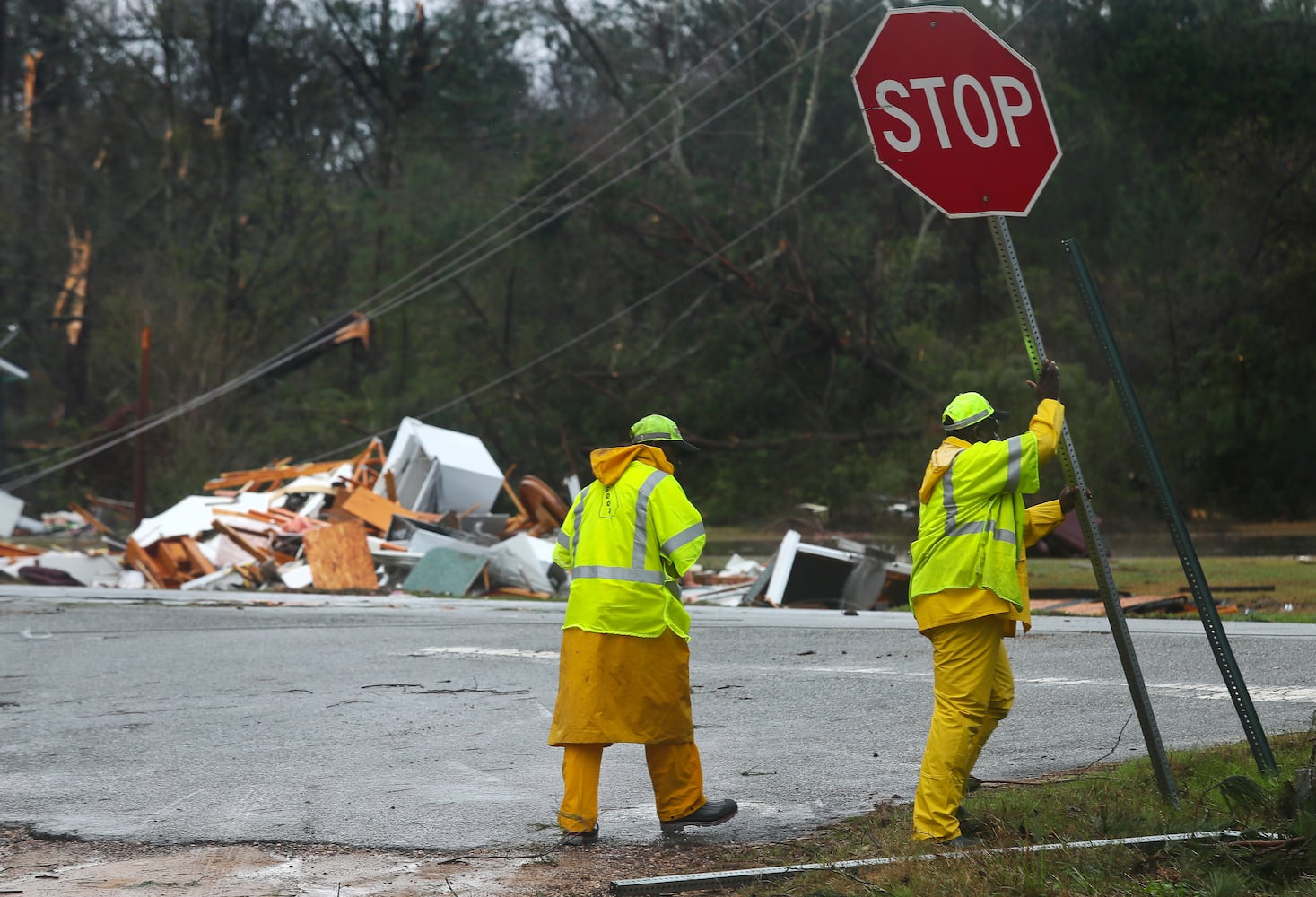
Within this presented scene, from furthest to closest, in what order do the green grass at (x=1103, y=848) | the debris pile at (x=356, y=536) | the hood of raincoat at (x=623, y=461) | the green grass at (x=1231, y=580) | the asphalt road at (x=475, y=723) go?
the debris pile at (x=356, y=536)
the green grass at (x=1231, y=580)
the asphalt road at (x=475, y=723)
the hood of raincoat at (x=623, y=461)
the green grass at (x=1103, y=848)

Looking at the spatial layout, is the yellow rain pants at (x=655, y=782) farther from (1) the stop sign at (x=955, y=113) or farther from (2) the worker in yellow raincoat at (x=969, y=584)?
(1) the stop sign at (x=955, y=113)

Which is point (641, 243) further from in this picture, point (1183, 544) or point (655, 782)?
point (1183, 544)

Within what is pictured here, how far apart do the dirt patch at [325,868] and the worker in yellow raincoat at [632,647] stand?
0.21m

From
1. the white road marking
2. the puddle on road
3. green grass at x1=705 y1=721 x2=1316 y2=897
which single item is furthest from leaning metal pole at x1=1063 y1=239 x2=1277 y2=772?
the white road marking

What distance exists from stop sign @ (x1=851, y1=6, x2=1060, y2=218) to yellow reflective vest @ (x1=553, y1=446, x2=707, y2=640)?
5.12 ft

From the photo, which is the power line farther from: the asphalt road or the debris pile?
the asphalt road

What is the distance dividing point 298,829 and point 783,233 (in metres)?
27.2

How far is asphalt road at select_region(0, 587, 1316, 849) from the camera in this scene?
5742 mm

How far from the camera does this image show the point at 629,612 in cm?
532

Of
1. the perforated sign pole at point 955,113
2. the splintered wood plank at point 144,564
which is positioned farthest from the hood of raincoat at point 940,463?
the splintered wood plank at point 144,564

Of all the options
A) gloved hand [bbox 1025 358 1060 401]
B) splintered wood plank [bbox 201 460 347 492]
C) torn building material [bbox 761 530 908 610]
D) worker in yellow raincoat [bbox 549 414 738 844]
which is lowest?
torn building material [bbox 761 530 908 610]

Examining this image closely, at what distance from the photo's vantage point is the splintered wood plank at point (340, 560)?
18.3 metres

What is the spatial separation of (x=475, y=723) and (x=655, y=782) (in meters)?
2.60

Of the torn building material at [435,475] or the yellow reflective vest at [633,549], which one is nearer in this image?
the yellow reflective vest at [633,549]
